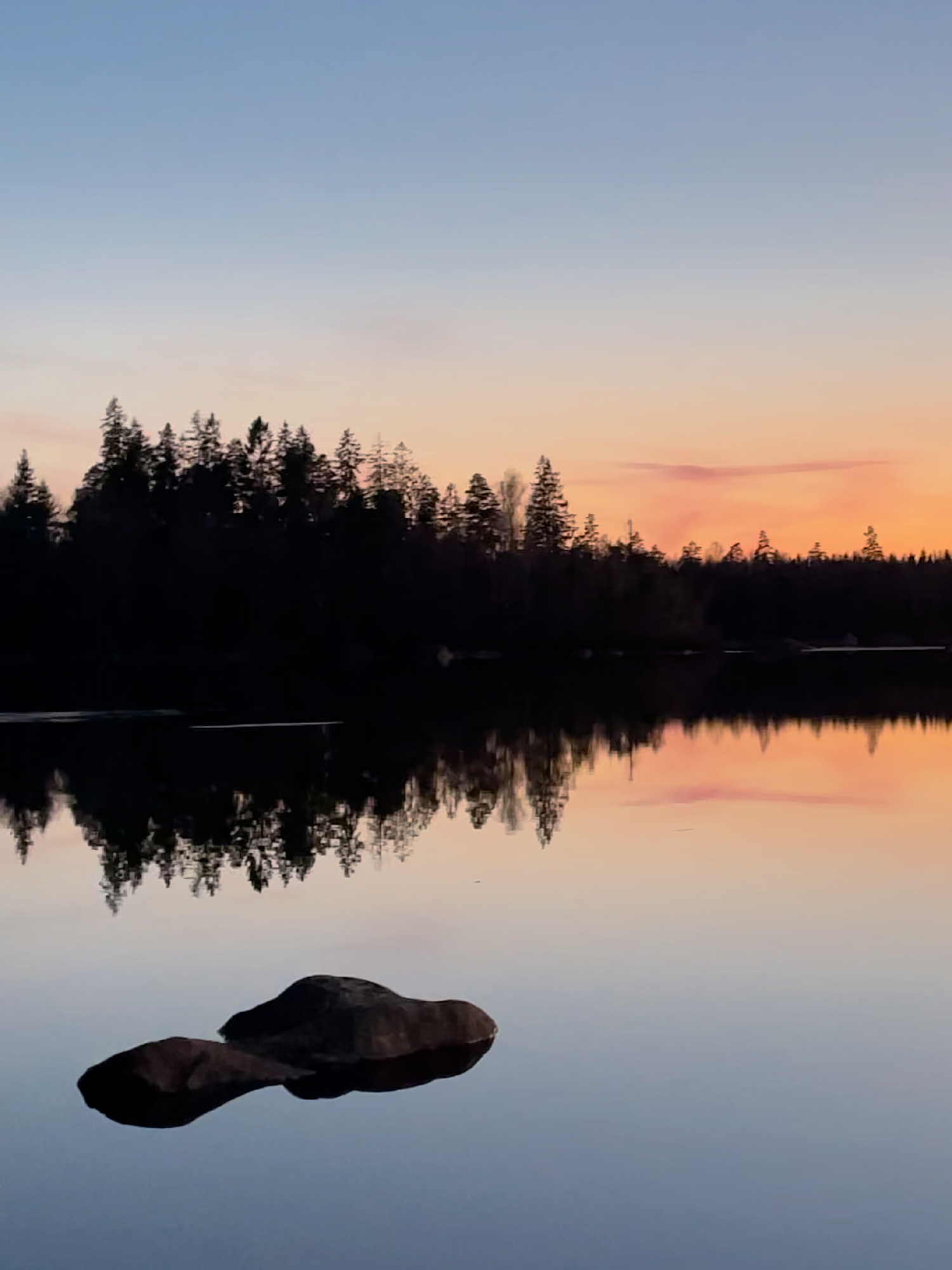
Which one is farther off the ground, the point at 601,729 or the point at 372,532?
the point at 372,532

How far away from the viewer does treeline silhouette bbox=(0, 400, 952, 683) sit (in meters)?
118

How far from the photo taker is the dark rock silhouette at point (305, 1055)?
13.3 metres

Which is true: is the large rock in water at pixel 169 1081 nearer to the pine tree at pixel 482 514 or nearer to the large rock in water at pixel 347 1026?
the large rock in water at pixel 347 1026

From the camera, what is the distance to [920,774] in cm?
3816

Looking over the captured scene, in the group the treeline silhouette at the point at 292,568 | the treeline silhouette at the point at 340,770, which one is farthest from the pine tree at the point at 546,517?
the treeline silhouette at the point at 340,770

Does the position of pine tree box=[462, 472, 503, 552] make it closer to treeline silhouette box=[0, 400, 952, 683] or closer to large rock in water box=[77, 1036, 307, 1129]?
treeline silhouette box=[0, 400, 952, 683]

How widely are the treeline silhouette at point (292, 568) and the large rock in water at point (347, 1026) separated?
94790mm

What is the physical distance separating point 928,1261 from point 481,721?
144ft

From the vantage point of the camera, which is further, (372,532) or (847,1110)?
(372,532)

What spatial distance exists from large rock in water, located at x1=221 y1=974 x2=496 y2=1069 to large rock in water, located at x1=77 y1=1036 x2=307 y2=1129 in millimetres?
565

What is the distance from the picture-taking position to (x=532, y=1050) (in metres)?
15.0

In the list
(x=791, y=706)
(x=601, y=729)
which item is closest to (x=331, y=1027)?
(x=601, y=729)

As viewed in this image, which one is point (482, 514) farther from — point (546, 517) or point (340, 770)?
point (340, 770)

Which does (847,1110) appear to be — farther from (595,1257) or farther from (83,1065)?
(83,1065)
